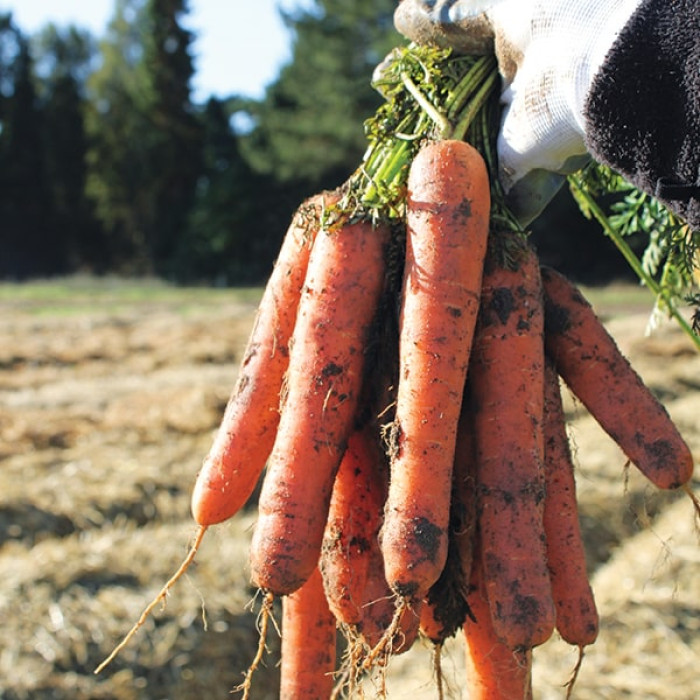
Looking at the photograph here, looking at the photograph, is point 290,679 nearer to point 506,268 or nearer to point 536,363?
point 536,363

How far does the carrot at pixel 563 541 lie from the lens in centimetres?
214

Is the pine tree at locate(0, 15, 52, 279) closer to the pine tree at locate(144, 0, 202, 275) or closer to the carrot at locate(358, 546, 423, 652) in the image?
the pine tree at locate(144, 0, 202, 275)

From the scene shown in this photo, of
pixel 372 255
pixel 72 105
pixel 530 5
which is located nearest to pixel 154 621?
pixel 372 255

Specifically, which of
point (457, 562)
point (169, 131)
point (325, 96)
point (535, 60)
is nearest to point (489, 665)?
point (457, 562)

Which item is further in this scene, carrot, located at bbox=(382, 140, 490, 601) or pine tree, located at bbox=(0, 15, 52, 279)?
pine tree, located at bbox=(0, 15, 52, 279)

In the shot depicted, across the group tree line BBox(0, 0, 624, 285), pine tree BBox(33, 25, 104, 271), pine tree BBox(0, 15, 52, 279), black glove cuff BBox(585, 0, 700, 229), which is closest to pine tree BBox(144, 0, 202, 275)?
tree line BBox(0, 0, 624, 285)

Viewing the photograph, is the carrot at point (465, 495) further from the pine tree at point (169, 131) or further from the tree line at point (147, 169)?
the pine tree at point (169, 131)

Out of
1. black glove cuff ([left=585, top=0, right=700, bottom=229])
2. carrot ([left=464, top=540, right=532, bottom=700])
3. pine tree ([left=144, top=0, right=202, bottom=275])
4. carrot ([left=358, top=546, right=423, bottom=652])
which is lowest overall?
carrot ([left=464, top=540, right=532, bottom=700])

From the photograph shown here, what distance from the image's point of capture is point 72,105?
36.6 metres

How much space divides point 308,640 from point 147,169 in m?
35.0

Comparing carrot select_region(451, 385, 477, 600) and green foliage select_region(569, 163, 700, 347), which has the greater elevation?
green foliage select_region(569, 163, 700, 347)

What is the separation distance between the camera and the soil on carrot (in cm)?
398

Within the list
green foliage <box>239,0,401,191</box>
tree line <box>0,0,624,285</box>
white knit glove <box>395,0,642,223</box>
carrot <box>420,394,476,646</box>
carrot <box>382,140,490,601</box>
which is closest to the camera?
white knit glove <box>395,0,642,223</box>

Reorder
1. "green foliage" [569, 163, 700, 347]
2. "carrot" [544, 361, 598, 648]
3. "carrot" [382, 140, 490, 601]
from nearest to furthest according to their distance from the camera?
1. "carrot" [382, 140, 490, 601]
2. "carrot" [544, 361, 598, 648]
3. "green foliage" [569, 163, 700, 347]
